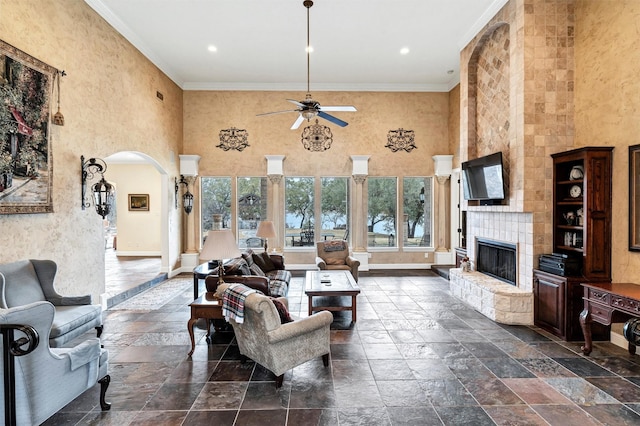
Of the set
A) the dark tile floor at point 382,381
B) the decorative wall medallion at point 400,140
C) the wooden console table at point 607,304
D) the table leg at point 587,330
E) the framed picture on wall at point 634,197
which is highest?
the decorative wall medallion at point 400,140

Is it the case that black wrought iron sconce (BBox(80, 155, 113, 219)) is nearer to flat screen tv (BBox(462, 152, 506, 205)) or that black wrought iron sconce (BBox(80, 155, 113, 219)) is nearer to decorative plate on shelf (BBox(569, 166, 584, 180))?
flat screen tv (BBox(462, 152, 506, 205))

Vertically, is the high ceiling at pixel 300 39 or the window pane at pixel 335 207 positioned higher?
the high ceiling at pixel 300 39

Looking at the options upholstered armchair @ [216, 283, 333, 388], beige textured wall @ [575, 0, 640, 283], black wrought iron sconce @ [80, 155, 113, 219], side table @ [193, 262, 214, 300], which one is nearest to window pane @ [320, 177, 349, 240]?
side table @ [193, 262, 214, 300]

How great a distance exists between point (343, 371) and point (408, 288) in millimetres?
3778

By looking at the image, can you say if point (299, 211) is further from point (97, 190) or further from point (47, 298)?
point (47, 298)

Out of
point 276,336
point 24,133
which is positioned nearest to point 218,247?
point 276,336

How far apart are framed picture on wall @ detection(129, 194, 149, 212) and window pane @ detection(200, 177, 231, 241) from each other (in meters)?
3.87

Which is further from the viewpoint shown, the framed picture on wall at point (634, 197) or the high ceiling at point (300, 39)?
the high ceiling at point (300, 39)

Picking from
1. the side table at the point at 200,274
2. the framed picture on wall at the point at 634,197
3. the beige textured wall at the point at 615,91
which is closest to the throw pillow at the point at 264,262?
the side table at the point at 200,274

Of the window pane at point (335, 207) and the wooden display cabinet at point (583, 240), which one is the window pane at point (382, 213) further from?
the wooden display cabinet at point (583, 240)

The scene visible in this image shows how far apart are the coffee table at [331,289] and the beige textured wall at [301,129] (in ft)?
10.6

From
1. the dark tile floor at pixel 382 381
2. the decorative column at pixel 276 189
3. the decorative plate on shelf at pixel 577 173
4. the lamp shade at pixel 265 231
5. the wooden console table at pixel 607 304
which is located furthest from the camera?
the decorative column at pixel 276 189

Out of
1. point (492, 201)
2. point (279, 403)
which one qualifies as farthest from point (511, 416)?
point (492, 201)

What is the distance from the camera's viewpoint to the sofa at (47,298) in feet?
11.1
